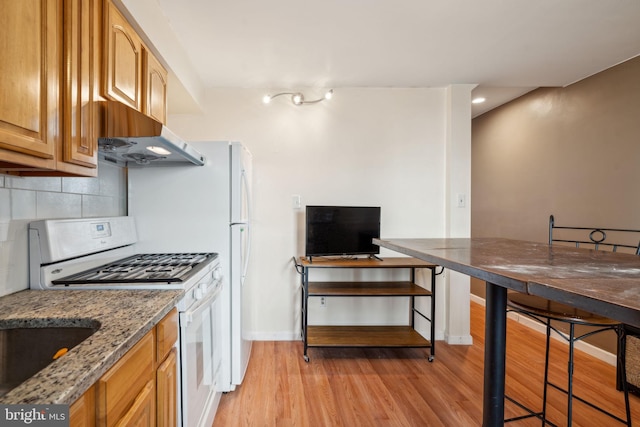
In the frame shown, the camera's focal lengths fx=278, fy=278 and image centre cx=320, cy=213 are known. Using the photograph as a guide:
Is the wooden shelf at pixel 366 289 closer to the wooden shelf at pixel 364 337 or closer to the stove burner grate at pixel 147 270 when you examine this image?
the wooden shelf at pixel 364 337

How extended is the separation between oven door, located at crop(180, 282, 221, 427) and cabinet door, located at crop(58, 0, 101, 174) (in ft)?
2.49

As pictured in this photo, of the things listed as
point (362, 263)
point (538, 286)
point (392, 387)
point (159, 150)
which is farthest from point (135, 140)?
point (392, 387)

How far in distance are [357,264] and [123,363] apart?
175 cm

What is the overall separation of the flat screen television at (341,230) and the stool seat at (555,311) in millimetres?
1295

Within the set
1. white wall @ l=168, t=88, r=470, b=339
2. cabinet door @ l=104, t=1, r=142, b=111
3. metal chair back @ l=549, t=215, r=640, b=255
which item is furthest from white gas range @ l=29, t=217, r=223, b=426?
metal chair back @ l=549, t=215, r=640, b=255

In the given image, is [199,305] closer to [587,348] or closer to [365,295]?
[365,295]

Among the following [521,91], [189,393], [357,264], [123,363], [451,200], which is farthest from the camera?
[521,91]

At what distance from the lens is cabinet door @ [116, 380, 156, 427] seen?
793mm

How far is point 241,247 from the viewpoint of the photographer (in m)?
1.92

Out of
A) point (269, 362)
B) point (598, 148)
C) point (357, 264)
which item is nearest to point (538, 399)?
point (357, 264)

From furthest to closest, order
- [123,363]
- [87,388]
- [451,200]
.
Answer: [451,200], [123,363], [87,388]

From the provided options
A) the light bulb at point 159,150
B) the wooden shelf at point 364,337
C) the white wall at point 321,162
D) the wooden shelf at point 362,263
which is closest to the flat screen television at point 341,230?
the wooden shelf at point 362,263

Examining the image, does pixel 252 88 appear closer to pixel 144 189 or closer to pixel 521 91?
pixel 144 189

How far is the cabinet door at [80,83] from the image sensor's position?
97 cm
